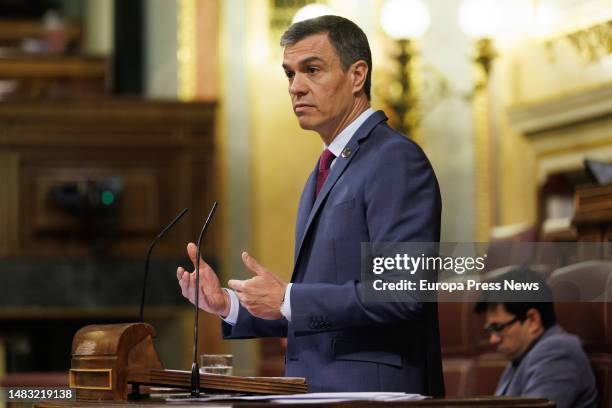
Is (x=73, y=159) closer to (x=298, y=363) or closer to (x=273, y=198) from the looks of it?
(x=273, y=198)

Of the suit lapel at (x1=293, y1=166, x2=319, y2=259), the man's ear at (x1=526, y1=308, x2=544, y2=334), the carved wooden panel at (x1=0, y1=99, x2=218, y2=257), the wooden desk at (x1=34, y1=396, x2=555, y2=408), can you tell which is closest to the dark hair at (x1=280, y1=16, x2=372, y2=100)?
the suit lapel at (x1=293, y1=166, x2=319, y2=259)

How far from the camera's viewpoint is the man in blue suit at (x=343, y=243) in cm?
224

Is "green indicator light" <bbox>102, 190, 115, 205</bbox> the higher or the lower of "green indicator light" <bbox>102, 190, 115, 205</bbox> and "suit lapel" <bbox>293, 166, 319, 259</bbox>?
the higher

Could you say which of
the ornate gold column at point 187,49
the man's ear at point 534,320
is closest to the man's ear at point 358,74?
the man's ear at point 534,320

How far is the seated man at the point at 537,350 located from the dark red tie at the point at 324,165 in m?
1.37

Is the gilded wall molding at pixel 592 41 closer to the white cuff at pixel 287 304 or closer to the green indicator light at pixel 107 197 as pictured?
the green indicator light at pixel 107 197

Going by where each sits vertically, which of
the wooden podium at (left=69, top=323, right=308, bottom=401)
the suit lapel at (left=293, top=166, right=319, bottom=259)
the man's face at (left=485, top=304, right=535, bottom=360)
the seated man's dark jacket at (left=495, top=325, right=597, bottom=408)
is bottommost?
the seated man's dark jacket at (left=495, top=325, right=597, bottom=408)

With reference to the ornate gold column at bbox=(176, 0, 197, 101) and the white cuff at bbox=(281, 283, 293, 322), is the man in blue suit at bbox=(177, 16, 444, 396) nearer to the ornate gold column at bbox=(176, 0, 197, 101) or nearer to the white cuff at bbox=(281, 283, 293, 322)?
the white cuff at bbox=(281, 283, 293, 322)

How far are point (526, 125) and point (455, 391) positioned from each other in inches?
122

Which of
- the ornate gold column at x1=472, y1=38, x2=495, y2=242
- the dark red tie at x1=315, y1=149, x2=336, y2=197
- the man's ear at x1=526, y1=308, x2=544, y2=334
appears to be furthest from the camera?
the ornate gold column at x1=472, y1=38, x2=495, y2=242

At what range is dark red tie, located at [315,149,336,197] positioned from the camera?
2.52 meters

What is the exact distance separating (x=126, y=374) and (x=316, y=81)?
26.4 inches

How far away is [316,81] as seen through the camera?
2.45 m

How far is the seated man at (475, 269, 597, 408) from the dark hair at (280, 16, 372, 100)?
1.48m
